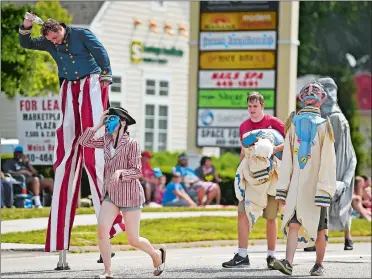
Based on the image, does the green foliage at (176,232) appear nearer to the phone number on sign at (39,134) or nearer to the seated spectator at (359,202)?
the seated spectator at (359,202)

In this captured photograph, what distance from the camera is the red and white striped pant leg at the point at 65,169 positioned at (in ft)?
39.8

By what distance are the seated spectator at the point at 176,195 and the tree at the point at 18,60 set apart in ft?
12.9

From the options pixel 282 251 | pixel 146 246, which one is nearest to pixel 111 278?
pixel 146 246

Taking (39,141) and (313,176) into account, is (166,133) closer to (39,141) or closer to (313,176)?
(39,141)

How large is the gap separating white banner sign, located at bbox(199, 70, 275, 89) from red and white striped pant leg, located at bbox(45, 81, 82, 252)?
54.4 ft

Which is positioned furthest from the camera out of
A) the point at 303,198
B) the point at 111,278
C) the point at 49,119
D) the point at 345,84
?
the point at 345,84

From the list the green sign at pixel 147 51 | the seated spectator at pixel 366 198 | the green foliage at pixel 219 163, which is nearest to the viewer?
the seated spectator at pixel 366 198

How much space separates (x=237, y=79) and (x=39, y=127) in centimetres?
645

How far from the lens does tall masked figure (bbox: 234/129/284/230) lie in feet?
40.7

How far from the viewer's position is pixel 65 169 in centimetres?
1219

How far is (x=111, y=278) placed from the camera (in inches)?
424

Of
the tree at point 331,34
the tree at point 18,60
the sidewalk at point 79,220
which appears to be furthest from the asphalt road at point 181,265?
the tree at point 331,34

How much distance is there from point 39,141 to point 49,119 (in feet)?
1.58

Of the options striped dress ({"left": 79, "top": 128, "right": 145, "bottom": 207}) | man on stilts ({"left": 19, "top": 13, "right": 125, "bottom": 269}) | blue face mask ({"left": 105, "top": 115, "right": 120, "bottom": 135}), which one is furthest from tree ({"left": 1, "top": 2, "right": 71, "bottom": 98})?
striped dress ({"left": 79, "top": 128, "right": 145, "bottom": 207})
